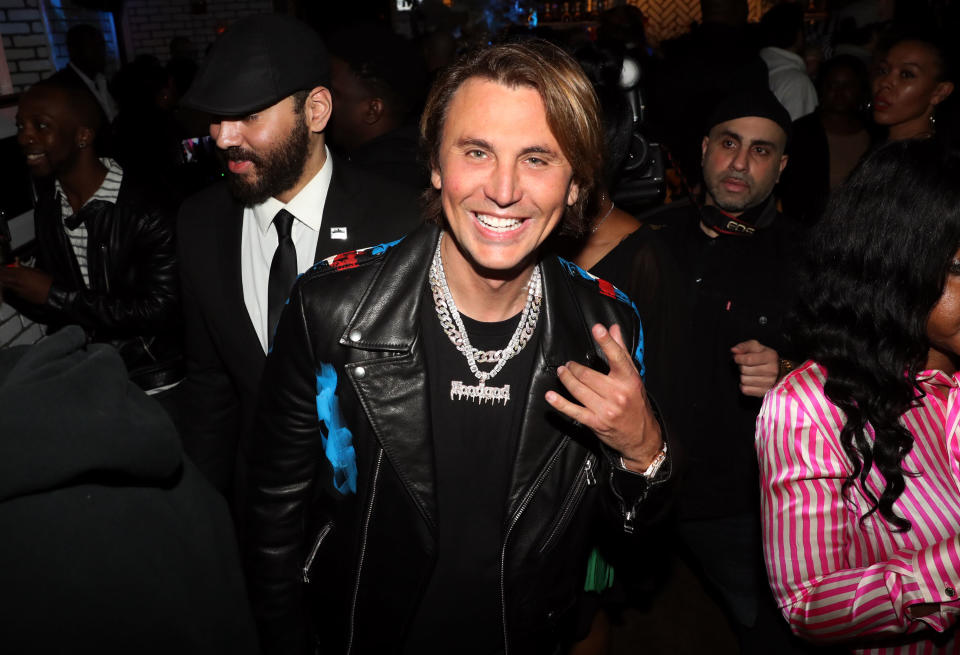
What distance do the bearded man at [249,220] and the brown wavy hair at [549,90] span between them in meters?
0.67

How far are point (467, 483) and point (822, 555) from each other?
0.80 m

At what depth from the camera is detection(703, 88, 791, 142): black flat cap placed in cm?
276

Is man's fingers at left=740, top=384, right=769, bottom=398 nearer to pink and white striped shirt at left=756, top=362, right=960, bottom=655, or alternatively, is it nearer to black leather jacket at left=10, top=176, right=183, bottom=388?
pink and white striped shirt at left=756, top=362, right=960, bottom=655

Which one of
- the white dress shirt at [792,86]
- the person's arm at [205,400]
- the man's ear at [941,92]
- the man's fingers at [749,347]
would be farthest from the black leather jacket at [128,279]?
the white dress shirt at [792,86]

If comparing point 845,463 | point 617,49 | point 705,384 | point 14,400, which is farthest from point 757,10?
point 14,400

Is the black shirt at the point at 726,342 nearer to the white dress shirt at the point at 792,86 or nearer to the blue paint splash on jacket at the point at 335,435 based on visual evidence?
the blue paint splash on jacket at the point at 335,435

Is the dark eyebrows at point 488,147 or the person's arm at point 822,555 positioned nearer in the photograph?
the person's arm at point 822,555

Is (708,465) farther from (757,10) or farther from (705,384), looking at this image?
(757,10)

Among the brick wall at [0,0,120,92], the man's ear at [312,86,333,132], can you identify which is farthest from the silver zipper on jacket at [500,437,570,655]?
the brick wall at [0,0,120,92]

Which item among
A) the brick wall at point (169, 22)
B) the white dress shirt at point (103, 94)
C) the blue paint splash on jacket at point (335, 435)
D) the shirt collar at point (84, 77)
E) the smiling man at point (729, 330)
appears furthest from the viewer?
the brick wall at point (169, 22)

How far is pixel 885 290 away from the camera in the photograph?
154 centimetres

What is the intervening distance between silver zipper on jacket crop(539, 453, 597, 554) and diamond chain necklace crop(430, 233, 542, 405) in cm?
26

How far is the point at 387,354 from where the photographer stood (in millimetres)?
1566

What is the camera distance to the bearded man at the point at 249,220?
2.18 meters
